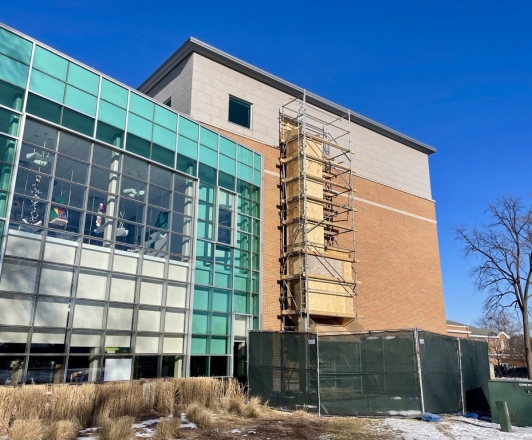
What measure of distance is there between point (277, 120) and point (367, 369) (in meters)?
15.4

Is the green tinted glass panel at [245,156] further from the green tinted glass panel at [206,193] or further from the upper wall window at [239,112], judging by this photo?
the green tinted glass panel at [206,193]

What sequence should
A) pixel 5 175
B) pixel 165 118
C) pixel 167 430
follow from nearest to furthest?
pixel 167 430 → pixel 5 175 → pixel 165 118

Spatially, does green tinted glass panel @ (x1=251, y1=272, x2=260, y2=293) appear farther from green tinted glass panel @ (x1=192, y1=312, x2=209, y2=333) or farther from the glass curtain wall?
green tinted glass panel @ (x1=192, y1=312, x2=209, y2=333)

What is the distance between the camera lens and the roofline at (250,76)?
2240cm

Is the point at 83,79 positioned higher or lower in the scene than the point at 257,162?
higher

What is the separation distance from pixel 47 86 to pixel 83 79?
1.42 meters

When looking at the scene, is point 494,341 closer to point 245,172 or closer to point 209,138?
point 245,172

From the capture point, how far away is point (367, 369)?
13.9m

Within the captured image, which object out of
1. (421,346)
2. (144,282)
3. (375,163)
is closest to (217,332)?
(144,282)

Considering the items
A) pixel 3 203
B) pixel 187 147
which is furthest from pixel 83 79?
pixel 3 203

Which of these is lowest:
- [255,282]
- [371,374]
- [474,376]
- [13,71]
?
[474,376]

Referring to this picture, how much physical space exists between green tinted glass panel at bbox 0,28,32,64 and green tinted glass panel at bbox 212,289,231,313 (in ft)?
34.5

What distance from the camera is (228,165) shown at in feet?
68.2

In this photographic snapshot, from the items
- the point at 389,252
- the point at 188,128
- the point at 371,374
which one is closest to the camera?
the point at 371,374
